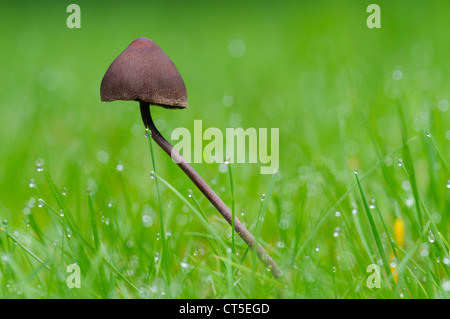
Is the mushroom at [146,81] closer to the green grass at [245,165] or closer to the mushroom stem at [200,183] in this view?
the mushroom stem at [200,183]

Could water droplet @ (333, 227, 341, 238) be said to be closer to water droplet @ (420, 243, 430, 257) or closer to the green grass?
the green grass

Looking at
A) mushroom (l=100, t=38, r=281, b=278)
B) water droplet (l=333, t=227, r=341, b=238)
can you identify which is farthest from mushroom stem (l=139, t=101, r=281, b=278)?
water droplet (l=333, t=227, r=341, b=238)

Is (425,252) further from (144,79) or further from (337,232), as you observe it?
(144,79)

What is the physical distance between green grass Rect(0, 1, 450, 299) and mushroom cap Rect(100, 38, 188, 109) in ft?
0.42

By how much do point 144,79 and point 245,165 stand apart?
1.19 metres

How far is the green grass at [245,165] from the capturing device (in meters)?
1.07

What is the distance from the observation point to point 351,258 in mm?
1277

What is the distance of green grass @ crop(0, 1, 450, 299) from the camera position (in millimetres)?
1073

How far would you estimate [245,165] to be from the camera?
6.77 feet

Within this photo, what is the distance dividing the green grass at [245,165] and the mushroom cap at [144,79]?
0.13 metres

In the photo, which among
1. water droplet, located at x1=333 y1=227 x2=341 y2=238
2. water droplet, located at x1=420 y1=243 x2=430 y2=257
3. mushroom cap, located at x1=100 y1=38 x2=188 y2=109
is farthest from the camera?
water droplet, located at x1=333 y1=227 x2=341 y2=238

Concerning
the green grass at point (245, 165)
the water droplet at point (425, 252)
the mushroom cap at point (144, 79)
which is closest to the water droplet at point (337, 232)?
the green grass at point (245, 165)

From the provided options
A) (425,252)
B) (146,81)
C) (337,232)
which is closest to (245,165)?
(337,232)
